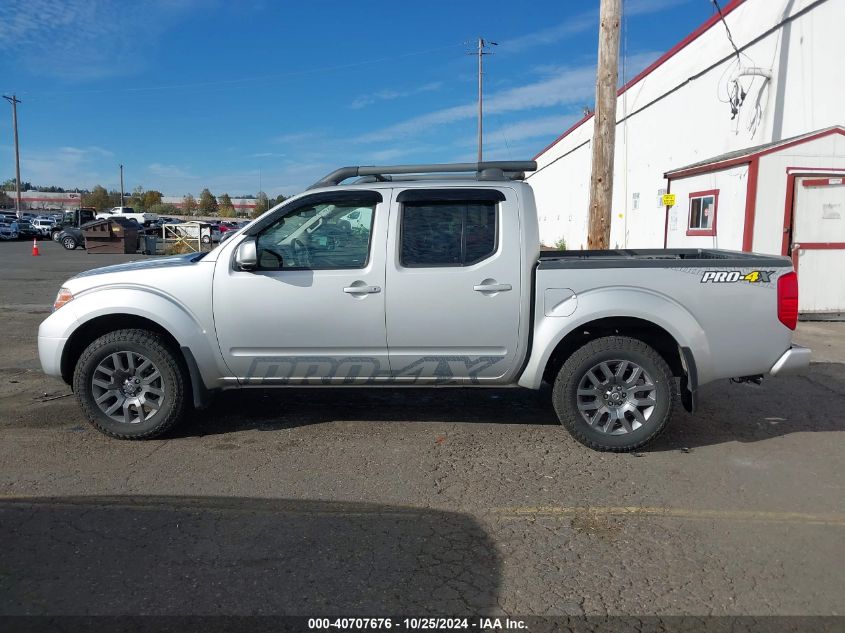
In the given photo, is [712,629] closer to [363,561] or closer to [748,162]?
[363,561]

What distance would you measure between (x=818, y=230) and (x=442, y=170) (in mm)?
8049

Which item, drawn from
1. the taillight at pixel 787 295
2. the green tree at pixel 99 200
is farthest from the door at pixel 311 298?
the green tree at pixel 99 200

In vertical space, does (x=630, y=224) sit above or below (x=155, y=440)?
A: above

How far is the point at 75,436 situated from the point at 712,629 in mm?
4775

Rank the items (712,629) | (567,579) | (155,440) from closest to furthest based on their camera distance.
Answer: (712,629) < (567,579) < (155,440)

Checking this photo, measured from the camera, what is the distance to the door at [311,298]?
5043 millimetres

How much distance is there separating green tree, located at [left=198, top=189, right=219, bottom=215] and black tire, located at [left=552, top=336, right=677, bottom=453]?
12688cm

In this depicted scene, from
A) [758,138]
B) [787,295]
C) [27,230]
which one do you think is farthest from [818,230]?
[27,230]

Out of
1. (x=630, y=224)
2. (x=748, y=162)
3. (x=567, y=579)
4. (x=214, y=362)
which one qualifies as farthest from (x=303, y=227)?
A: (x=630, y=224)

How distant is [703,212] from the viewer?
509 inches

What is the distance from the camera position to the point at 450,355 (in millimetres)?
5074

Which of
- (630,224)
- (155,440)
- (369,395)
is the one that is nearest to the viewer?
(155,440)

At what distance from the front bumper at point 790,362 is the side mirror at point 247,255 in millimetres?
3913

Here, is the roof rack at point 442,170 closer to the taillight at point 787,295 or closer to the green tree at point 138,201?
the taillight at point 787,295
